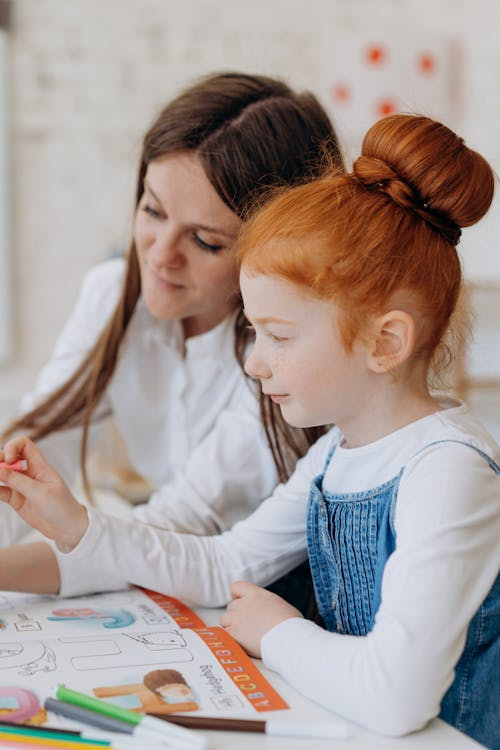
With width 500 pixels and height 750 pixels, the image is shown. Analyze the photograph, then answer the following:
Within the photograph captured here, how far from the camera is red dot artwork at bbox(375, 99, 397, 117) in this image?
2.77m

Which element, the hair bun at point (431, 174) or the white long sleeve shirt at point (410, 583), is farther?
the hair bun at point (431, 174)

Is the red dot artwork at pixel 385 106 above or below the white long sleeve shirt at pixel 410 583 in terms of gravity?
above

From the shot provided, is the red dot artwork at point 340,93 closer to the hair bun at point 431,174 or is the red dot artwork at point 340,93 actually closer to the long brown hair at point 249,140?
the long brown hair at point 249,140

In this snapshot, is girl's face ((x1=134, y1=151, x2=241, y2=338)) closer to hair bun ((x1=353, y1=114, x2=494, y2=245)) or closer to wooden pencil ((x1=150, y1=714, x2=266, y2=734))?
hair bun ((x1=353, y1=114, x2=494, y2=245))

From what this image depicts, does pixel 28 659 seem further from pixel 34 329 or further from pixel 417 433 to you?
pixel 34 329

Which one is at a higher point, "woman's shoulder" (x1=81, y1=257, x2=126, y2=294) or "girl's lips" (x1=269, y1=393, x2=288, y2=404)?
"girl's lips" (x1=269, y1=393, x2=288, y2=404)

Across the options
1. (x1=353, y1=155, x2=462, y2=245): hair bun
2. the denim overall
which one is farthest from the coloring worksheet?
(x1=353, y1=155, x2=462, y2=245): hair bun

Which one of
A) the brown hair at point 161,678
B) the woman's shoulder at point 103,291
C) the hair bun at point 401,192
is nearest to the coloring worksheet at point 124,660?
the brown hair at point 161,678

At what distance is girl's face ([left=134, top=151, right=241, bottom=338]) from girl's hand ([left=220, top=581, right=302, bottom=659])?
41 cm

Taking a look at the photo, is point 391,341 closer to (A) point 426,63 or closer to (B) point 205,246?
(B) point 205,246

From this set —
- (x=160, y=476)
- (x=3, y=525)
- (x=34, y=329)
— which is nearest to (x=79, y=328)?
(x=160, y=476)

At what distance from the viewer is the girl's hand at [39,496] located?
34.7 inches

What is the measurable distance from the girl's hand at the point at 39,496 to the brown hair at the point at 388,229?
0.97 feet

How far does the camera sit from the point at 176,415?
132 cm
